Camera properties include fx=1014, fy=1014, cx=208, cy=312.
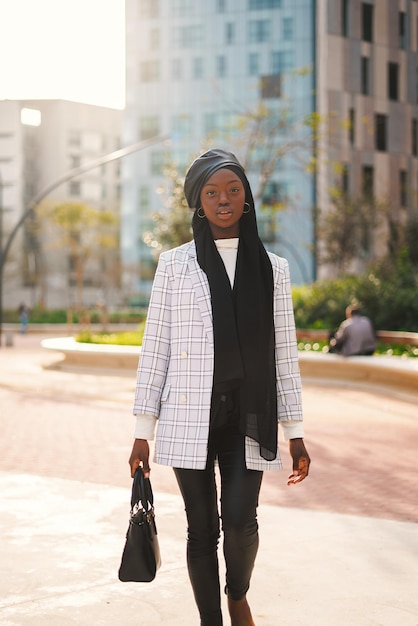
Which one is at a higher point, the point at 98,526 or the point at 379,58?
the point at 379,58

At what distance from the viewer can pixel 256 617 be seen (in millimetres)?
4324

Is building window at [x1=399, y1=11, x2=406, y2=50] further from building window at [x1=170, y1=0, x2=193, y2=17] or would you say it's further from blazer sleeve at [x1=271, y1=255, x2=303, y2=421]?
blazer sleeve at [x1=271, y1=255, x2=303, y2=421]

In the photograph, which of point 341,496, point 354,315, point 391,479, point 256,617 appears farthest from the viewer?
point 354,315

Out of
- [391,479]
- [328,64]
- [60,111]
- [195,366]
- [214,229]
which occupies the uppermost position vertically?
[60,111]

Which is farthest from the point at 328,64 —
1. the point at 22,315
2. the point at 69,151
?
the point at 69,151

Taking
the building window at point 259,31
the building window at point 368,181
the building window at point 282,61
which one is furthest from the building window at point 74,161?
the building window at point 368,181

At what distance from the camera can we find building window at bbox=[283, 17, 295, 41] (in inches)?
2675

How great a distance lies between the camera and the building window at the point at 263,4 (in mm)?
68562

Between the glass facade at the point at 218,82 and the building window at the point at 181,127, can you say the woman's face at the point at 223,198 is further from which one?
the building window at the point at 181,127

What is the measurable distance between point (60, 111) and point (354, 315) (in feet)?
307

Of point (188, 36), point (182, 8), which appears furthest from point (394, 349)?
point (182, 8)

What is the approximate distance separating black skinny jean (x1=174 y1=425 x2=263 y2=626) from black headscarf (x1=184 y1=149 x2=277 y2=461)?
0.13 meters

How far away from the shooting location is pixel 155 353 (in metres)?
3.66

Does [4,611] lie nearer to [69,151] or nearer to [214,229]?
[214,229]
